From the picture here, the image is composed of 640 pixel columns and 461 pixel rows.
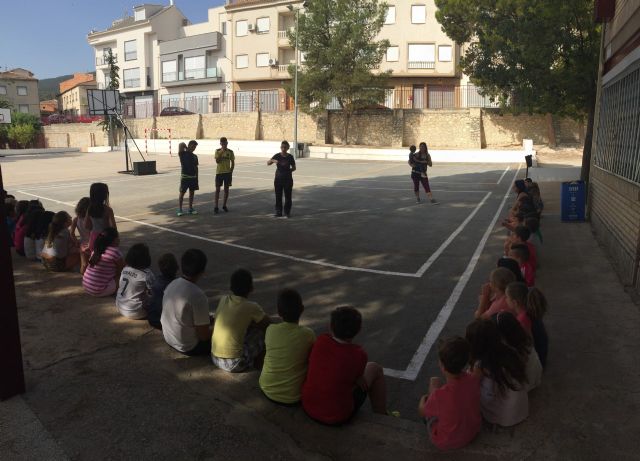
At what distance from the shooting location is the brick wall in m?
7.33

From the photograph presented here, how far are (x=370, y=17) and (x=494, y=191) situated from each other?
2423 centimetres

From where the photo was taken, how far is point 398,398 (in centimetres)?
450

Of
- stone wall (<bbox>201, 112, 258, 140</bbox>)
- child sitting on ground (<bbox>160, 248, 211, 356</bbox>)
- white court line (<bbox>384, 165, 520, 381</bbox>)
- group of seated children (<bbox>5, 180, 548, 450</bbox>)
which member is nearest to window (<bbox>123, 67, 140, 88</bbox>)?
stone wall (<bbox>201, 112, 258, 140</bbox>)

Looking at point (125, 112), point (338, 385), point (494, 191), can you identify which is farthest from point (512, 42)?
point (125, 112)

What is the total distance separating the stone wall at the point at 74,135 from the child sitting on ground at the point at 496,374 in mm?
56211

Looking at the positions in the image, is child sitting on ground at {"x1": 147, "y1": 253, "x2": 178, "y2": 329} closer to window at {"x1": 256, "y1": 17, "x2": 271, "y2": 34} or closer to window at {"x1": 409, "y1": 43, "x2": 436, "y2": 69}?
window at {"x1": 409, "y1": 43, "x2": 436, "y2": 69}

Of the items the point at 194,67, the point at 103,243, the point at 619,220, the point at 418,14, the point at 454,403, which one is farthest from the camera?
the point at 194,67

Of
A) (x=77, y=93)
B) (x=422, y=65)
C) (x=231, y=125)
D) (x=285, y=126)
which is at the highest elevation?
(x=77, y=93)

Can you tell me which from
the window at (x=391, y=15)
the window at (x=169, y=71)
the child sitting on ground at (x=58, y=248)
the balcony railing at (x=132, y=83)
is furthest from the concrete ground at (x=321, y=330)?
the balcony railing at (x=132, y=83)

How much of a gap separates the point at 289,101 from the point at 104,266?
44429 millimetres

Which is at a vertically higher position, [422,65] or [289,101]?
[422,65]

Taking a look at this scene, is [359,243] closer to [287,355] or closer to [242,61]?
[287,355]

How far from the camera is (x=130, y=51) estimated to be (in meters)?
68.1

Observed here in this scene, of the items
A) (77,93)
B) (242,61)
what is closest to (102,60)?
(77,93)
